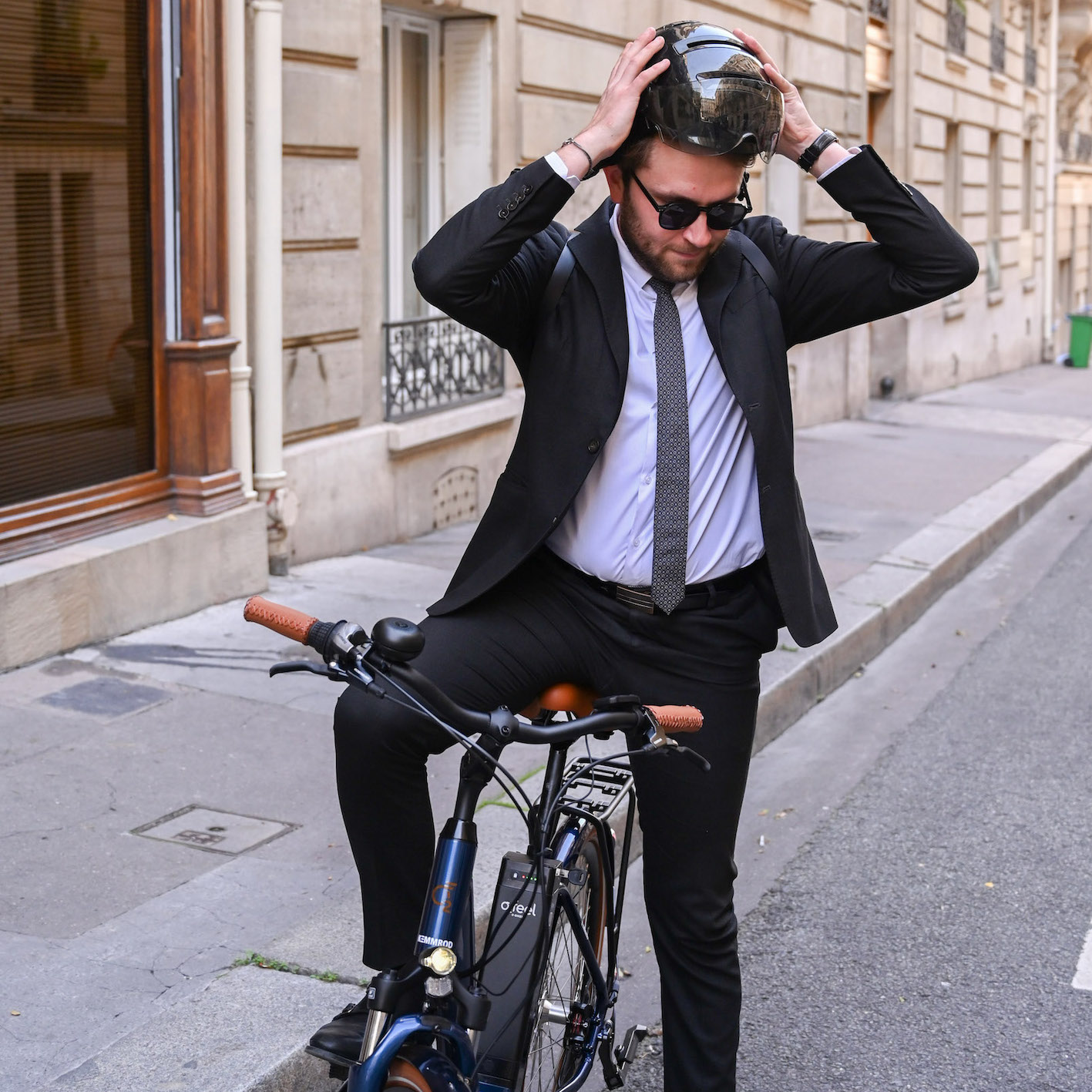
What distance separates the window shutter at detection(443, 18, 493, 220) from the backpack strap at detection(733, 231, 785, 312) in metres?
7.00

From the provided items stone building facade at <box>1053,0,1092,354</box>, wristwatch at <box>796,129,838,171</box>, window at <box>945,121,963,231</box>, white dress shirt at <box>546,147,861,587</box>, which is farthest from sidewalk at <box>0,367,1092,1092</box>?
stone building facade at <box>1053,0,1092,354</box>

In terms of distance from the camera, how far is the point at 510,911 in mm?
2648

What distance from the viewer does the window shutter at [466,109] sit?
965 centimetres

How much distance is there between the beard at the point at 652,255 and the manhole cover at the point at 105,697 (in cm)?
337

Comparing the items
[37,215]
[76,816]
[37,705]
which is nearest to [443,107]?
[37,215]

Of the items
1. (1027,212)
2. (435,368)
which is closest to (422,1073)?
(435,368)

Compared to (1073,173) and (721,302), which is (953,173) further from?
(721,302)

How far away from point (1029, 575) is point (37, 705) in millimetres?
6292

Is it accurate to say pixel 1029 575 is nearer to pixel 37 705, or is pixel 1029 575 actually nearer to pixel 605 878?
pixel 37 705

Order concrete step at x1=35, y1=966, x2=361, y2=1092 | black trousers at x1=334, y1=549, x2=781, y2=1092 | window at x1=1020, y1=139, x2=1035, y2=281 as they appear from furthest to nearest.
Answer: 1. window at x1=1020, y1=139, x2=1035, y2=281
2. concrete step at x1=35, y1=966, x2=361, y2=1092
3. black trousers at x1=334, y1=549, x2=781, y2=1092

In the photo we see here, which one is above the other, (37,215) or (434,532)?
(37,215)

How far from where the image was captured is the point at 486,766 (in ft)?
7.91

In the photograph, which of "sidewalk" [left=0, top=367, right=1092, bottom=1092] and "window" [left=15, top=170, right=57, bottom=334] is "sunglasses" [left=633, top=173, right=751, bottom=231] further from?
"window" [left=15, top=170, right=57, bottom=334]

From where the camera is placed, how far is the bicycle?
2242 millimetres
